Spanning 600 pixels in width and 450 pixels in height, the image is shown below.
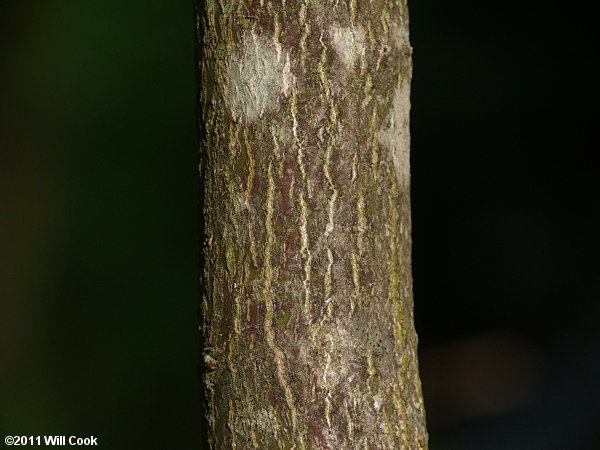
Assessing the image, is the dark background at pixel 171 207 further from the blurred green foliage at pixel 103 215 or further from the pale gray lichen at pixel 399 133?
the pale gray lichen at pixel 399 133

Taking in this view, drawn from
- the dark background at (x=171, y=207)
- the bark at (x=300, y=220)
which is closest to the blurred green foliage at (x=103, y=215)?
the dark background at (x=171, y=207)

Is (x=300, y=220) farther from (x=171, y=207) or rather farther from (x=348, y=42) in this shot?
(x=171, y=207)

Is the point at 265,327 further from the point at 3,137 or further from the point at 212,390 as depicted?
the point at 3,137

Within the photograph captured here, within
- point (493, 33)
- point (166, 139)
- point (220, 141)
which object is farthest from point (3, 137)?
point (220, 141)

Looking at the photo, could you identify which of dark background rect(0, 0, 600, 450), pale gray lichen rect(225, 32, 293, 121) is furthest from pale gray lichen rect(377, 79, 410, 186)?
dark background rect(0, 0, 600, 450)

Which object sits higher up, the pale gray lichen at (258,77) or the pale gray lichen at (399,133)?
the pale gray lichen at (258,77)

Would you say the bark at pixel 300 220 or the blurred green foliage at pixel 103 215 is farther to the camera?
the blurred green foliage at pixel 103 215

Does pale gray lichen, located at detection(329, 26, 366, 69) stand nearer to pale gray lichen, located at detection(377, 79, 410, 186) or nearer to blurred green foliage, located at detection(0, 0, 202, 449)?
pale gray lichen, located at detection(377, 79, 410, 186)
